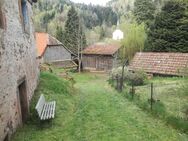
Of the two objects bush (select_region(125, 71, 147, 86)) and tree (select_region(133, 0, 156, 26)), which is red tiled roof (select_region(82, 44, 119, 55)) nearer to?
tree (select_region(133, 0, 156, 26))

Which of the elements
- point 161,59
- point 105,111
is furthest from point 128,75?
point 105,111

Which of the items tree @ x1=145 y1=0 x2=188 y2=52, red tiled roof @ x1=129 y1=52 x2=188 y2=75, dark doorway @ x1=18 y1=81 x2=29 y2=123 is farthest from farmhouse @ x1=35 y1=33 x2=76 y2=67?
dark doorway @ x1=18 y1=81 x2=29 y2=123

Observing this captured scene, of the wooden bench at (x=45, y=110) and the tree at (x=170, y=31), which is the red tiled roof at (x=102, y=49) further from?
the wooden bench at (x=45, y=110)

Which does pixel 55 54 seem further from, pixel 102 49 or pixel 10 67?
pixel 10 67

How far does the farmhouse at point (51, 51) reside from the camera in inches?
1340

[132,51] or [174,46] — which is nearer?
[174,46]

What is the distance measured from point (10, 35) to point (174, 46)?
25131mm

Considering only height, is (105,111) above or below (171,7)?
below

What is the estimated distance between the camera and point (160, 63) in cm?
2405

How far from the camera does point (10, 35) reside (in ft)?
27.9

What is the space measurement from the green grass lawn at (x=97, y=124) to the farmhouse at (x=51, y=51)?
67.4ft

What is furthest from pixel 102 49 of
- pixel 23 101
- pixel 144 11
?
pixel 23 101

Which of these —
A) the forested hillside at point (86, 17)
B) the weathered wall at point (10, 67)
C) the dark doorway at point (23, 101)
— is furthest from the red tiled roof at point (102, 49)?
the weathered wall at point (10, 67)

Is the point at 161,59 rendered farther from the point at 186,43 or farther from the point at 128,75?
the point at 186,43
